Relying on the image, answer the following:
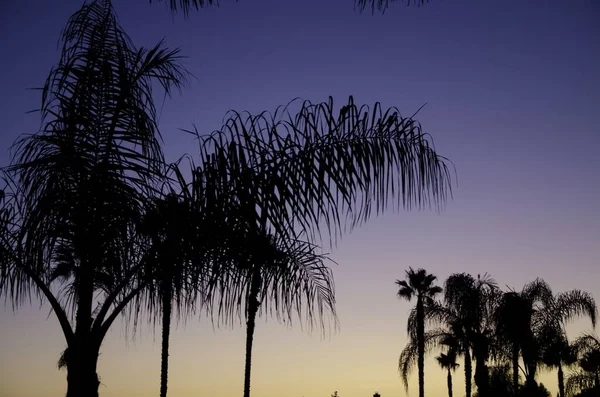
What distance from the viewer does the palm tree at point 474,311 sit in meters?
38.7

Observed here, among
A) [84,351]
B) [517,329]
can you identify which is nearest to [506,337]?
[517,329]

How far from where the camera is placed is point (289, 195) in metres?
5.63

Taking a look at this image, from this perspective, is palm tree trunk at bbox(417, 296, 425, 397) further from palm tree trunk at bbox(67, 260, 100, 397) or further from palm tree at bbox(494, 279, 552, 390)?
palm tree trunk at bbox(67, 260, 100, 397)

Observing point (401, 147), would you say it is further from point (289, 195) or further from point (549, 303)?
point (549, 303)

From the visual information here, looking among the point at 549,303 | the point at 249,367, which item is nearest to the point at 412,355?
the point at 549,303

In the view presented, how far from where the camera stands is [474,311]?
129 ft

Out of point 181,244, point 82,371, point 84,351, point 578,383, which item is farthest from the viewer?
point 578,383

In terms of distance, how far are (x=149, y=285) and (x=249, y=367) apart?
2305 centimetres

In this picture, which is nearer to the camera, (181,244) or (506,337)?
(181,244)

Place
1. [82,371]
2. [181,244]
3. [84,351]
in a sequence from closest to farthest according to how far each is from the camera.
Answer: [181,244]
[82,371]
[84,351]

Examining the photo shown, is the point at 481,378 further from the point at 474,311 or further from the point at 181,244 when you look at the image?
the point at 181,244

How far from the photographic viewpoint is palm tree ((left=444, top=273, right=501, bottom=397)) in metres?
38.7

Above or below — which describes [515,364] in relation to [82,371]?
above

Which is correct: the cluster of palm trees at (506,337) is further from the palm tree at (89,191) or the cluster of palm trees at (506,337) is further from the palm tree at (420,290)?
the palm tree at (89,191)
